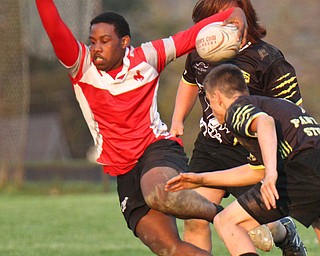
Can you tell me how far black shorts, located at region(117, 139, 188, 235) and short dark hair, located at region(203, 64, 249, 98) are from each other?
681 mm

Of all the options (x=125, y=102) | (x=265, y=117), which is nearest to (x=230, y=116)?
(x=265, y=117)

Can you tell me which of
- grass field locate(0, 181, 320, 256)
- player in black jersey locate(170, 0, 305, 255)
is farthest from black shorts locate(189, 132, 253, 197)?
grass field locate(0, 181, 320, 256)

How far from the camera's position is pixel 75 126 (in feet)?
72.9

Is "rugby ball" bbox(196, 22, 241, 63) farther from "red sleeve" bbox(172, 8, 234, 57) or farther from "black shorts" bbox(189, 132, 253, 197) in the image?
"black shorts" bbox(189, 132, 253, 197)

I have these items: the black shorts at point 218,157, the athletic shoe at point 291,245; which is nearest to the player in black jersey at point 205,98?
the black shorts at point 218,157

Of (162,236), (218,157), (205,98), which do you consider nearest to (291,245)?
(218,157)

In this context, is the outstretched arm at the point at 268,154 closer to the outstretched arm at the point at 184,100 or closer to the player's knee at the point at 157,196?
the player's knee at the point at 157,196

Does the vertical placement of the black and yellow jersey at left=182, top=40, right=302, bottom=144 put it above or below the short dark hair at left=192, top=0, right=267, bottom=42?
below

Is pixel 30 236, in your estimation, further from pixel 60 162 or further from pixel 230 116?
pixel 60 162

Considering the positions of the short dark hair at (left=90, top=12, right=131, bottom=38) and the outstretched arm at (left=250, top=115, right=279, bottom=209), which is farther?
the short dark hair at (left=90, top=12, right=131, bottom=38)

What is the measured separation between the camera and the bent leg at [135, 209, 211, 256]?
18.2 feet

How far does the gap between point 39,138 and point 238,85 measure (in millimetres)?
17934

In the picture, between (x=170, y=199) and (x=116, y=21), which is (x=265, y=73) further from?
(x=170, y=199)

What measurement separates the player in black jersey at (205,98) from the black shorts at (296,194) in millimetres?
916
